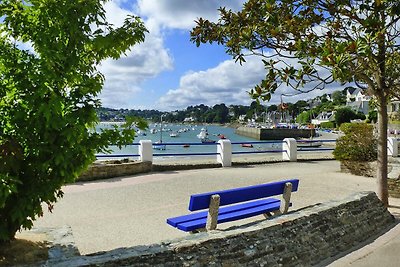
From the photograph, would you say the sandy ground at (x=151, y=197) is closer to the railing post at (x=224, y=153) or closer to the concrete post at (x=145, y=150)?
the railing post at (x=224, y=153)

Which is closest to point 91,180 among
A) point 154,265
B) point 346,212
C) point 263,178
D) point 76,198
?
point 76,198

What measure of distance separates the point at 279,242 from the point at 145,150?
8.63 metres

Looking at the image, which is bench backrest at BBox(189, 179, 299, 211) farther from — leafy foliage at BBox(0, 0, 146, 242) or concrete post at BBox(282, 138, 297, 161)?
concrete post at BBox(282, 138, 297, 161)

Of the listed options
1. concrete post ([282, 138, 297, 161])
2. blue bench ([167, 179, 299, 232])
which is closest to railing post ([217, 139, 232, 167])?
concrete post ([282, 138, 297, 161])

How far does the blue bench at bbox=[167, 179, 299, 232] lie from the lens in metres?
5.21

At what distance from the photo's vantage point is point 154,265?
3869 mm

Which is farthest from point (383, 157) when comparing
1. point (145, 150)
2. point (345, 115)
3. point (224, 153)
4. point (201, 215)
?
point (345, 115)

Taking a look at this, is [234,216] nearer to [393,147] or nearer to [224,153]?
[224,153]

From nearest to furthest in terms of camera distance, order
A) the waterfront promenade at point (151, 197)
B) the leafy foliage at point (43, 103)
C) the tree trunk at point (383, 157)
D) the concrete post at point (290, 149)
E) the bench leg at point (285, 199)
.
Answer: the leafy foliage at point (43, 103) < the waterfront promenade at point (151, 197) < the bench leg at point (285, 199) < the tree trunk at point (383, 157) < the concrete post at point (290, 149)

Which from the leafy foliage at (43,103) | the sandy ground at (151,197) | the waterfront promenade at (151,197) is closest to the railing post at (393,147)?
the sandy ground at (151,197)

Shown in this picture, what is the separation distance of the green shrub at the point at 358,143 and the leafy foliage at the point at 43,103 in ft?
35.9

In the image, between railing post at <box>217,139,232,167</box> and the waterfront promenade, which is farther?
railing post at <box>217,139,232,167</box>

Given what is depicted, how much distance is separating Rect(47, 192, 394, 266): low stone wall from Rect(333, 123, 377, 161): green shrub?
617 centimetres

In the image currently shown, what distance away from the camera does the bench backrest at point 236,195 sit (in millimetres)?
5148
